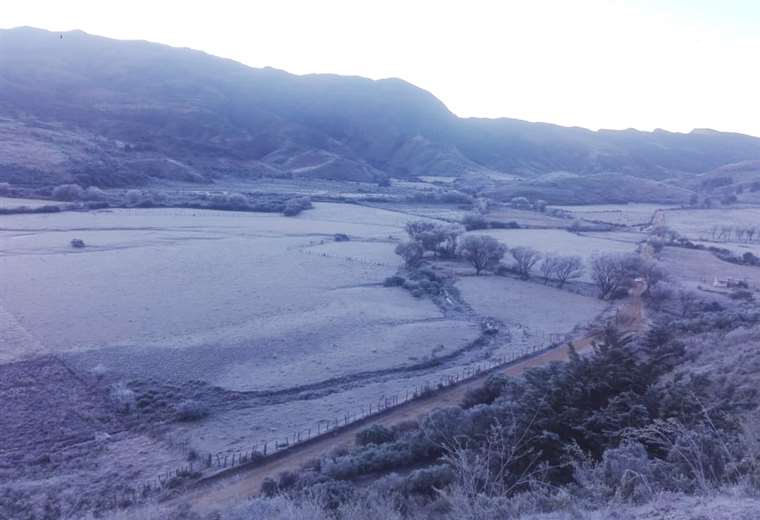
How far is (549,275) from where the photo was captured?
3866cm

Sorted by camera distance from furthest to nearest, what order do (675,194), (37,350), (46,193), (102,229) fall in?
(675,194) → (46,193) → (102,229) → (37,350)

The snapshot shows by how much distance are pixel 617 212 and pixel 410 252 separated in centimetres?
4561

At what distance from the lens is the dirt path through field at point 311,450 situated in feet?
44.2

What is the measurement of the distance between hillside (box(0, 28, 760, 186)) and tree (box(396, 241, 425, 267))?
1690 inches

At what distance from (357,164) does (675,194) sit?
5560 cm

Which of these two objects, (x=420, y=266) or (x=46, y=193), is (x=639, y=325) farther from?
(x=46, y=193)

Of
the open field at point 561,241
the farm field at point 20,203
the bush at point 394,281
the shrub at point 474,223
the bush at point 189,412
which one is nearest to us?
the bush at point 189,412

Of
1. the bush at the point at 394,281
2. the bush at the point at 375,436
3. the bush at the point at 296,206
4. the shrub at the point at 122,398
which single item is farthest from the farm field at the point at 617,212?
the shrub at the point at 122,398

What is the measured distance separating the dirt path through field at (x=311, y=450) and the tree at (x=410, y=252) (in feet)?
58.5

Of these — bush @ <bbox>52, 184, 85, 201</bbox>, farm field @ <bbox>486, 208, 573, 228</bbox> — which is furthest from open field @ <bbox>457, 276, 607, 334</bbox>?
bush @ <bbox>52, 184, 85, 201</bbox>

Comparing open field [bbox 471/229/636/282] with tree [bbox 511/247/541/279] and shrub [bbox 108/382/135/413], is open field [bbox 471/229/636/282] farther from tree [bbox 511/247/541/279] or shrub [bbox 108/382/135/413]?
shrub [bbox 108/382/135/413]

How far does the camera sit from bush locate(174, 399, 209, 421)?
17578 millimetres

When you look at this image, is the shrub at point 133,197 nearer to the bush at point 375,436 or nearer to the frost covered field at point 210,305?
the frost covered field at point 210,305

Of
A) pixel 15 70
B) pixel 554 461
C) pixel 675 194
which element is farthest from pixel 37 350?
pixel 15 70
